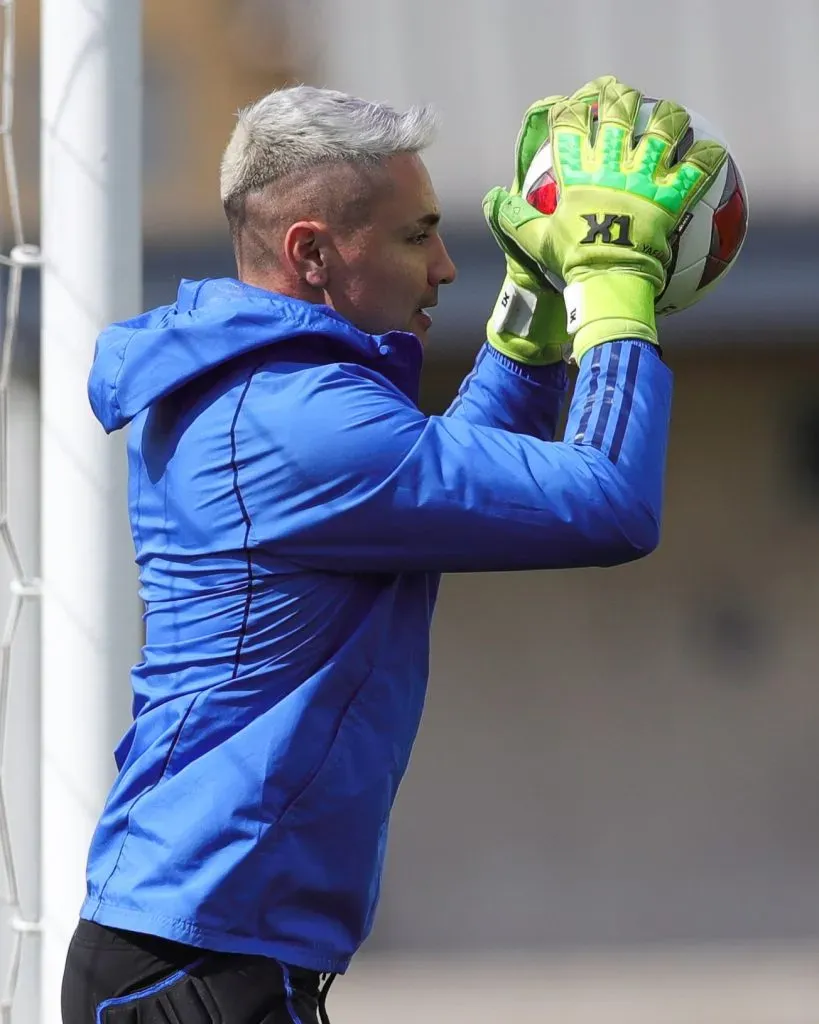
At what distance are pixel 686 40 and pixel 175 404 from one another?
6467mm

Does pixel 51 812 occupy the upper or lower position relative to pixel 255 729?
lower

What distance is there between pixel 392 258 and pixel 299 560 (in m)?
0.37

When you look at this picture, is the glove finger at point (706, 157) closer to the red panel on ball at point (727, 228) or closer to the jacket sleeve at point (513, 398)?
the red panel on ball at point (727, 228)

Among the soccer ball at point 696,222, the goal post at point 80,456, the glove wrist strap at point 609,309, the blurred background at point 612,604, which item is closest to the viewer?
the glove wrist strap at point 609,309

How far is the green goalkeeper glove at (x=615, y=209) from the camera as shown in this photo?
170 cm

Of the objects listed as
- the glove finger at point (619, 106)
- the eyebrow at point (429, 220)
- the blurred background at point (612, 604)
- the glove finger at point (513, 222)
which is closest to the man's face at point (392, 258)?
the eyebrow at point (429, 220)

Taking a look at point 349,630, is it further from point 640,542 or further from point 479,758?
point 479,758

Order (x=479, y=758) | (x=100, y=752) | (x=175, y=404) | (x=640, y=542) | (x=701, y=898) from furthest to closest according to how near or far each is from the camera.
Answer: (x=479, y=758) < (x=701, y=898) < (x=100, y=752) < (x=175, y=404) < (x=640, y=542)

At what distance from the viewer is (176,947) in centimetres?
162

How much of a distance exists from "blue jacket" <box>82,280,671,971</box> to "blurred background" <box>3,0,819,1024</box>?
527cm

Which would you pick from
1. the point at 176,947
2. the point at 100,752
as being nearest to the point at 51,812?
the point at 100,752

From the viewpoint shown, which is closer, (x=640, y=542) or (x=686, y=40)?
(x=640, y=542)

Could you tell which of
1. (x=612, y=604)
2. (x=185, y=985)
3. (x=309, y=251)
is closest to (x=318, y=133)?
(x=309, y=251)

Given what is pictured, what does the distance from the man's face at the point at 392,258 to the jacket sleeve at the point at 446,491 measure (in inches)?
7.2
